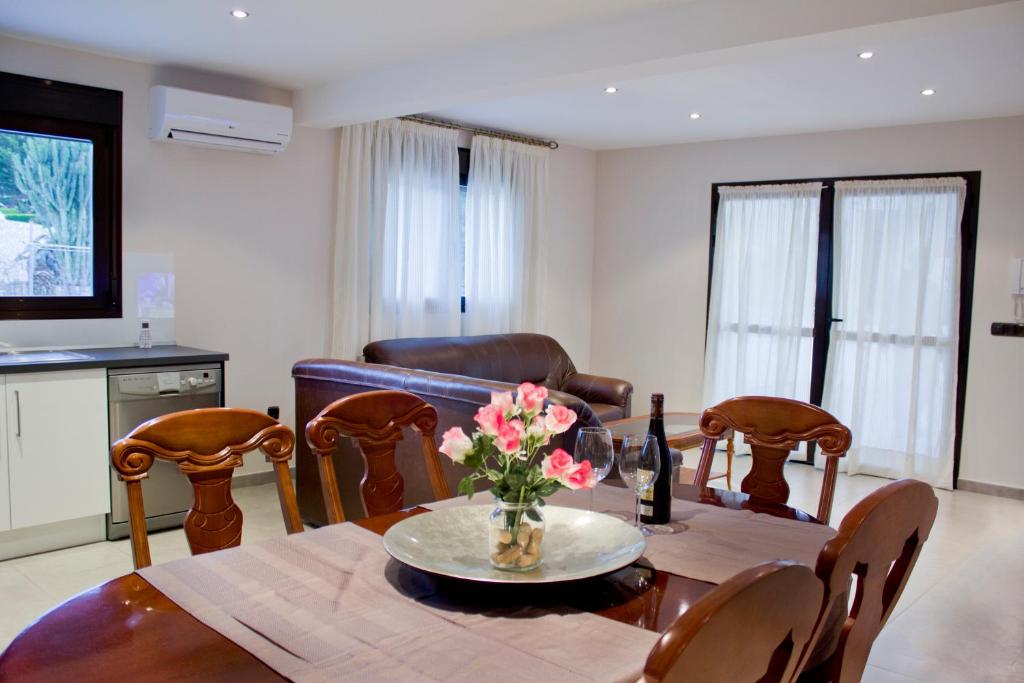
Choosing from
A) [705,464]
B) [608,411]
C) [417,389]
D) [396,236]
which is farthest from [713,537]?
[396,236]

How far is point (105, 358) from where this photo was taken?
393cm

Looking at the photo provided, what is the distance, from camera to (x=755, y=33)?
3.09 metres

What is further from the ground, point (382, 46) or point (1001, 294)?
point (382, 46)

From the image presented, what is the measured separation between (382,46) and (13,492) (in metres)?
2.72

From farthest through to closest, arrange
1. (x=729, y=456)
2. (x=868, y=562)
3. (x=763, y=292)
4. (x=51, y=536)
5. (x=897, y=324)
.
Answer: (x=763, y=292) → (x=897, y=324) → (x=51, y=536) → (x=729, y=456) → (x=868, y=562)

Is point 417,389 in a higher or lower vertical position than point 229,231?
lower

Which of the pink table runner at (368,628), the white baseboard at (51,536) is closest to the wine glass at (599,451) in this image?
the pink table runner at (368,628)

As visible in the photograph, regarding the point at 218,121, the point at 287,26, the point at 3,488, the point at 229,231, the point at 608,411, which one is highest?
the point at 287,26

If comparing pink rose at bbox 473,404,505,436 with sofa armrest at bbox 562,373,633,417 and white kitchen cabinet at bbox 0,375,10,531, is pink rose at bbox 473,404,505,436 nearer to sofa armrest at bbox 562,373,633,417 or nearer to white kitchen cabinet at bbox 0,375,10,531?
white kitchen cabinet at bbox 0,375,10,531

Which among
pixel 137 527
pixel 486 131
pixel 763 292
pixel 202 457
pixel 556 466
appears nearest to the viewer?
pixel 556 466

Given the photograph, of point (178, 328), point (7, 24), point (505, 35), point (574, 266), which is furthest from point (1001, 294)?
point (7, 24)

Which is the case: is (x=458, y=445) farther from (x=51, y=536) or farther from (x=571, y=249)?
(x=571, y=249)

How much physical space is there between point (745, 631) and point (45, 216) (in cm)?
449

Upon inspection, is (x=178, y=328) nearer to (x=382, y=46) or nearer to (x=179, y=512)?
(x=179, y=512)
